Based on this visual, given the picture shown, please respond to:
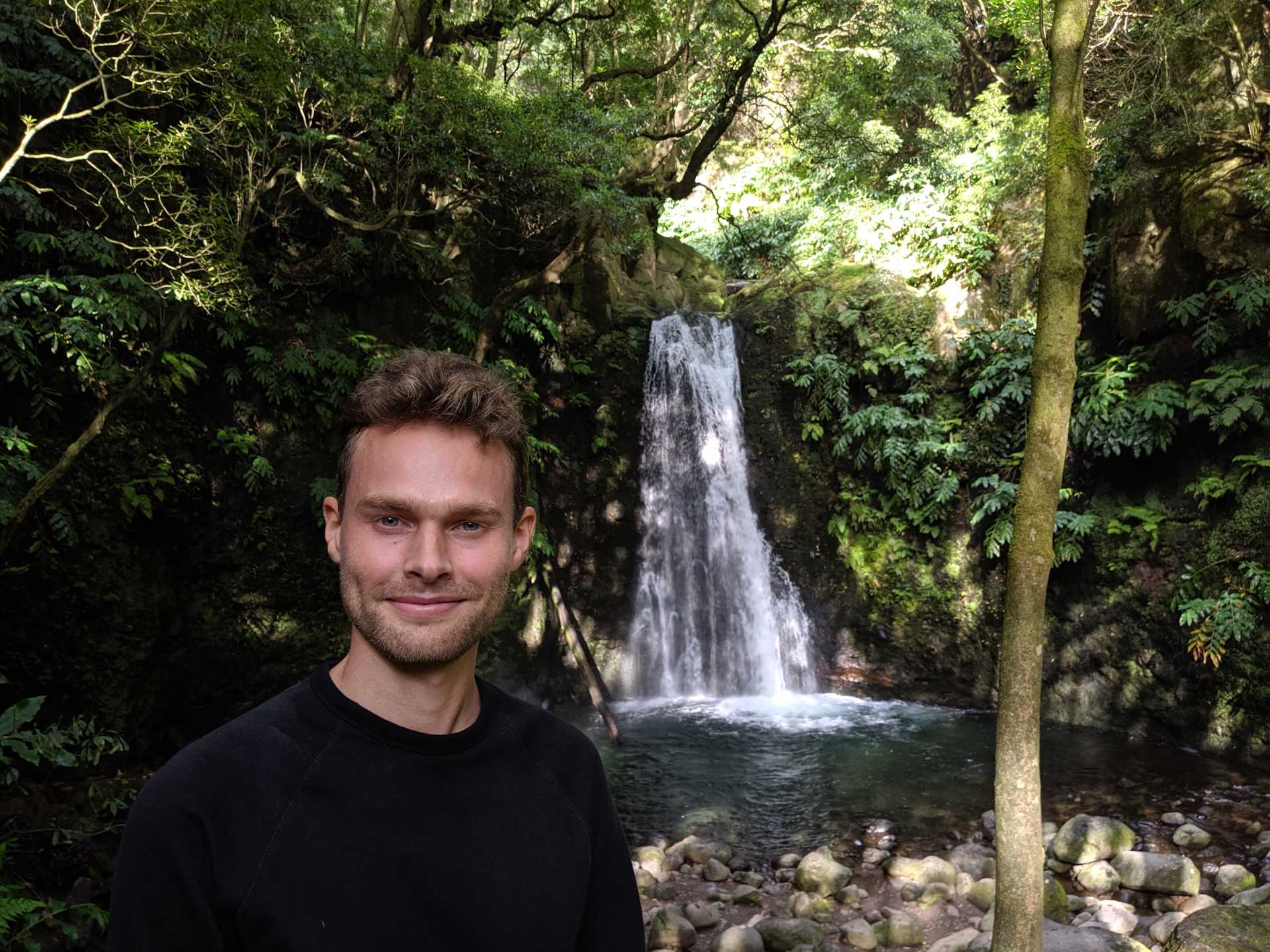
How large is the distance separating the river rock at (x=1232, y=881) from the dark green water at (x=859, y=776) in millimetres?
809

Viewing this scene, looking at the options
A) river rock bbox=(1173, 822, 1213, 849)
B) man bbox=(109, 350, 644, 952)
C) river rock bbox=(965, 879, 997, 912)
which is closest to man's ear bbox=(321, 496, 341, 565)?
man bbox=(109, 350, 644, 952)

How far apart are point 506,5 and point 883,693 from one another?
1051 cm

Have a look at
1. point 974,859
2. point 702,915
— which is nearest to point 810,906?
point 702,915

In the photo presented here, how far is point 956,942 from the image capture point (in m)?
4.73

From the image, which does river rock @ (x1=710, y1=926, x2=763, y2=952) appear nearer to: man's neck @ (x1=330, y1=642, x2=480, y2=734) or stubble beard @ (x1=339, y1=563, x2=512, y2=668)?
man's neck @ (x1=330, y1=642, x2=480, y2=734)

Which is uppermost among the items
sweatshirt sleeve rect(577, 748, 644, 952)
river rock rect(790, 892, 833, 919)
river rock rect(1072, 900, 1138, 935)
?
sweatshirt sleeve rect(577, 748, 644, 952)

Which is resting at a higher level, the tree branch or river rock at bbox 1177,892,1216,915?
the tree branch

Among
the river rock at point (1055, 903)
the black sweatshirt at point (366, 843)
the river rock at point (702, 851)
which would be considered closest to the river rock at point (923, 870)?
the river rock at point (1055, 903)

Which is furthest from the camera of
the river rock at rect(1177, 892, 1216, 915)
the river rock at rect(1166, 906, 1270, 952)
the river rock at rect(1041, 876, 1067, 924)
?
the river rock at rect(1177, 892, 1216, 915)

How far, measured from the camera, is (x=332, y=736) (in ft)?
4.85

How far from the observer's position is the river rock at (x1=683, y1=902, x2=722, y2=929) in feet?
17.1

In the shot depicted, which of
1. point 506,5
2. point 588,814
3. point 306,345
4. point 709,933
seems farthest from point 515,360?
point 588,814

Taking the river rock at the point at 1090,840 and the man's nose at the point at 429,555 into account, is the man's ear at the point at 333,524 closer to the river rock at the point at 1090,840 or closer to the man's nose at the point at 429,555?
the man's nose at the point at 429,555

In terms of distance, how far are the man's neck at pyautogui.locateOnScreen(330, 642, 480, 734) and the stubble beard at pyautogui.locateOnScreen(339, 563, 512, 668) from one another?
0.10ft
